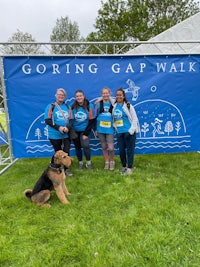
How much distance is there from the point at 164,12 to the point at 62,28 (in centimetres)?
1806

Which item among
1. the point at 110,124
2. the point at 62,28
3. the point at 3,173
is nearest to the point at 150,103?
the point at 110,124

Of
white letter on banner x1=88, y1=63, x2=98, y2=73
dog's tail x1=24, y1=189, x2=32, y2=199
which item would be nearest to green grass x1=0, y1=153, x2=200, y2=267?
dog's tail x1=24, y1=189, x2=32, y2=199

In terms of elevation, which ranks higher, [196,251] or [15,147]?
[15,147]

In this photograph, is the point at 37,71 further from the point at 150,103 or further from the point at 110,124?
the point at 150,103

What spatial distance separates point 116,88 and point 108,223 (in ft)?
11.4

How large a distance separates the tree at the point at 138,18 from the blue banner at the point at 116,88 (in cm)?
1730

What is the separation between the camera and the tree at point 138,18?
21.7 metres

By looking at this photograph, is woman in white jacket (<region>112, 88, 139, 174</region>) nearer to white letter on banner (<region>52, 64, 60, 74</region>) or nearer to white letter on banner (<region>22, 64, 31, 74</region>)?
white letter on banner (<region>52, 64, 60, 74</region>)

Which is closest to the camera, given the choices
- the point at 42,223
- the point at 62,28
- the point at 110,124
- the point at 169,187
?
the point at 42,223

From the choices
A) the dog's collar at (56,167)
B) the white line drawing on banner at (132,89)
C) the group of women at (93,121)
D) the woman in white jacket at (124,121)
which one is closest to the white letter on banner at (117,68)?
the white line drawing on banner at (132,89)

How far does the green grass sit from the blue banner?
1008 millimetres

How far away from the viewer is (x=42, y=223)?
3.44 meters

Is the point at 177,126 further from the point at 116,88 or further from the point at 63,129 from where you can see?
the point at 63,129

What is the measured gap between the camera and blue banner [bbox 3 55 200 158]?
18.4ft
